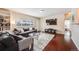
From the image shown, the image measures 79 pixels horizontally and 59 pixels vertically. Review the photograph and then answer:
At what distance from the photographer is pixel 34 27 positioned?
7.87ft

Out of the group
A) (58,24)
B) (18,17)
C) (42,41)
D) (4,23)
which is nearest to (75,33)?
(58,24)

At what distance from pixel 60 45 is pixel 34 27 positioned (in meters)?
0.63

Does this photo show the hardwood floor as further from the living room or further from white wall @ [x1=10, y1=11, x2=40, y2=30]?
white wall @ [x1=10, y1=11, x2=40, y2=30]

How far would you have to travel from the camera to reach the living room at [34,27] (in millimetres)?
2301

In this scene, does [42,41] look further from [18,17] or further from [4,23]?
[4,23]

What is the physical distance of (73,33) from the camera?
2.30 meters

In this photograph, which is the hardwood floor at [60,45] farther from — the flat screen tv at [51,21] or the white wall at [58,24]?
the flat screen tv at [51,21]

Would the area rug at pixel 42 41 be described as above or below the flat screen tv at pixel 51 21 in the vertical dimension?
below

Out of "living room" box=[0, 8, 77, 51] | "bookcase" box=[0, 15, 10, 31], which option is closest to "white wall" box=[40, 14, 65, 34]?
"living room" box=[0, 8, 77, 51]

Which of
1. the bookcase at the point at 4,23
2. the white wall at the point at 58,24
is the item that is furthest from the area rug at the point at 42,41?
the bookcase at the point at 4,23
